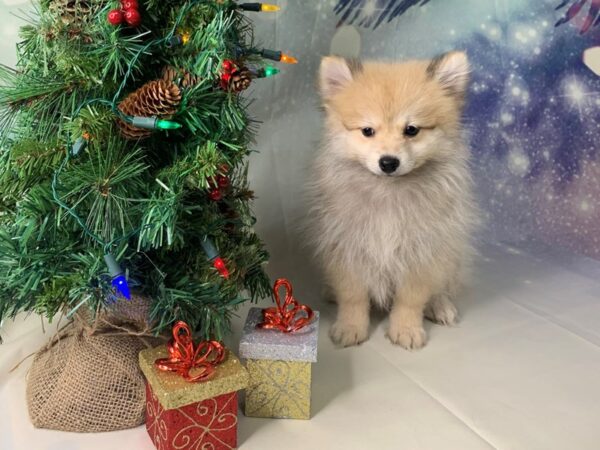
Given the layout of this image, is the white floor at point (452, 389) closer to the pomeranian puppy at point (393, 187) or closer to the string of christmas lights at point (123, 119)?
the pomeranian puppy at point (393, 187)

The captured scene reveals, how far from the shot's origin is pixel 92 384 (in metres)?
1.13

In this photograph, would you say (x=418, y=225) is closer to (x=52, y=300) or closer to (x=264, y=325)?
(x=264, y=325)

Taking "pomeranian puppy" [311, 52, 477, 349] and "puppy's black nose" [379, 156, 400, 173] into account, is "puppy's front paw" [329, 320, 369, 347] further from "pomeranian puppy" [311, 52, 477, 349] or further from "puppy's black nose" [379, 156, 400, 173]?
"puppy's black nose" [379, 156, 400, 173]

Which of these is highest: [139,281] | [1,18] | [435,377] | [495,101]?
[1,18]

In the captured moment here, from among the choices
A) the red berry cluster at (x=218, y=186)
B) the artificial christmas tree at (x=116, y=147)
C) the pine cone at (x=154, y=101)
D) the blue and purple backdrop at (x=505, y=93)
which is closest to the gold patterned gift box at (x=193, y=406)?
the artificial christmas tree at (x=116, y=147)

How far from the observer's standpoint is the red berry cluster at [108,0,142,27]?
3.24ft

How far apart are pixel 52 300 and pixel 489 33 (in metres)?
1.56

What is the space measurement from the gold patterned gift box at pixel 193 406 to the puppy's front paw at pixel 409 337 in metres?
0.51

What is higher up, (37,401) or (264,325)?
(264,325)

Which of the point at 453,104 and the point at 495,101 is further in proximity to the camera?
the point at 495,101

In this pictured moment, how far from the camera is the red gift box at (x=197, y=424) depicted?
1047 millimetres

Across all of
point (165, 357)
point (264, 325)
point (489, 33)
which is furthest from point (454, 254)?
point (489, 33)

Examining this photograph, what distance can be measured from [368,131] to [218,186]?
1.32 ft

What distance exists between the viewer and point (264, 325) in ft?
3.95
